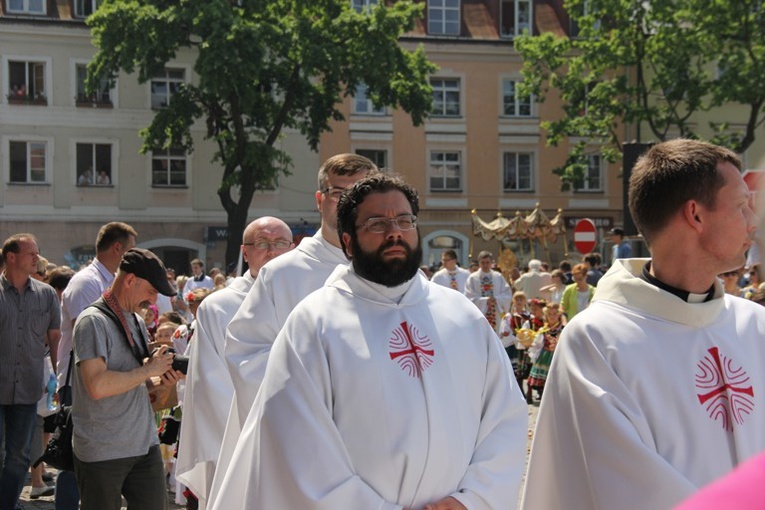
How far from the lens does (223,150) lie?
35625 millimetres

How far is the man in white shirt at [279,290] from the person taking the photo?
199 inches

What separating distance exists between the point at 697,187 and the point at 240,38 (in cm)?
2961

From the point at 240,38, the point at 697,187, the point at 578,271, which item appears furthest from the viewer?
the point at 240,38

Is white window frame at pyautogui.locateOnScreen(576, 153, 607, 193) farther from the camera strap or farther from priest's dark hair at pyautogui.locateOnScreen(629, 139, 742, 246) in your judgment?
priest's dark hair at pyautogui.locateOnScreen(629, 139, 742, 246)

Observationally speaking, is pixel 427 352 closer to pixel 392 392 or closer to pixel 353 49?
pixel 392 392

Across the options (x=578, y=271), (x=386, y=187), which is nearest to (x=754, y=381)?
(x=386, y=187)

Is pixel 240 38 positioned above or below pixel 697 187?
above

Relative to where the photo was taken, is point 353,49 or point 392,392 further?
point 353,49

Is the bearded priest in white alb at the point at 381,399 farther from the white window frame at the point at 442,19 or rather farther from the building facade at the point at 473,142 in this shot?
the white window frame at the point at 442,19

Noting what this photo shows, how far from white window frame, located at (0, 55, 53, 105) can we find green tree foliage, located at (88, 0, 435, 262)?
11.3 feet

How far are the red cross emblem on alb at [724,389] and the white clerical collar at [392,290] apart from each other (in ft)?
3.93

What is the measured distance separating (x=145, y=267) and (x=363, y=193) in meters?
1.98

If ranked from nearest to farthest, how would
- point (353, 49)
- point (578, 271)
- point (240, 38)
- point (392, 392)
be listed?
point (392, 392) → point (578, 271) → point (240, 38) → point (353, 49)

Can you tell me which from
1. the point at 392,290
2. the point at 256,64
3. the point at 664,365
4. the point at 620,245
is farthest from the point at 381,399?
the point at 256,64
